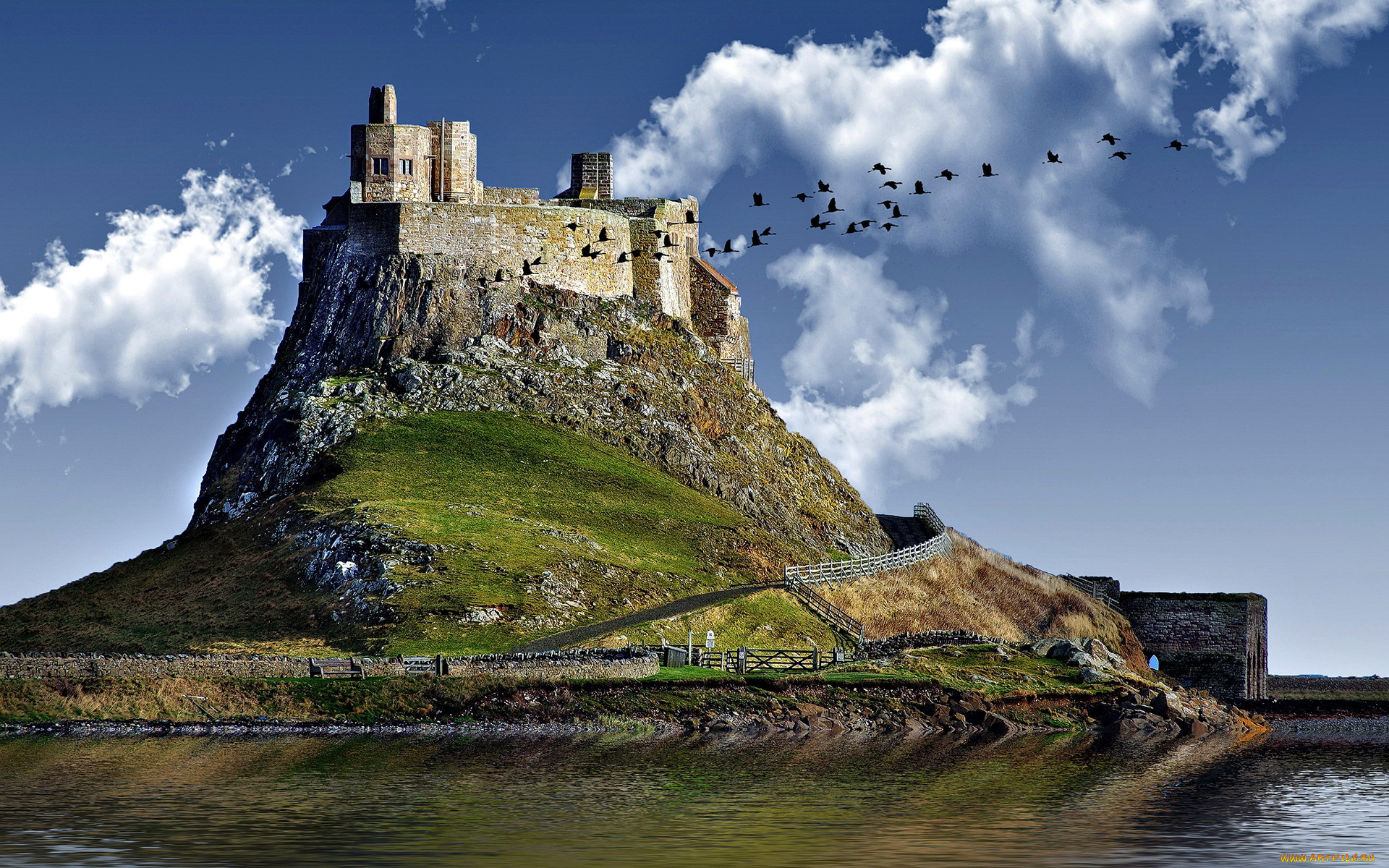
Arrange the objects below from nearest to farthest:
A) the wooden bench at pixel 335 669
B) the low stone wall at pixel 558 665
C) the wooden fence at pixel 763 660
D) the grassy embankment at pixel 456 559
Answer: the wooden bench at pixel 335 669
the low stone wall at pixel 558 665
the wooden fence at pixel 763 660
the grassy embankment at pixel 456 559

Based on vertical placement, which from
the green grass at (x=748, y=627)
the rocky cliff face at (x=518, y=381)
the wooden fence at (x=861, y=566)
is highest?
the rocky cliff face at (x=518, y=381)

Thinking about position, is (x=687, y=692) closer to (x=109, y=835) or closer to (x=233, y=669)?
(x=233, y=669)

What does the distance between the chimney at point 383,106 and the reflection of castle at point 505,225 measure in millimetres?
87

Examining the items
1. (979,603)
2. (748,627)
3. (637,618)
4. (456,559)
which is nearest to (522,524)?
(456,559)

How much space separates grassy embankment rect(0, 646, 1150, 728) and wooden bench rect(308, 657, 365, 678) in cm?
84

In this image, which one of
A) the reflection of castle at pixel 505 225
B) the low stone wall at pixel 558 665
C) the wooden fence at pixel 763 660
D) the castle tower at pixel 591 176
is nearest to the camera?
the low stone wall at pixel 558 665

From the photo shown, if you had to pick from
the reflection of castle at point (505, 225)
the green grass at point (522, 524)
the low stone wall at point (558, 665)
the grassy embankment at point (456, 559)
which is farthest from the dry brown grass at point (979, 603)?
the reflection of castle at point (505, 225)

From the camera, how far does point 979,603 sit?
10856cm

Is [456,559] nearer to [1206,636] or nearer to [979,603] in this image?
[979,603]

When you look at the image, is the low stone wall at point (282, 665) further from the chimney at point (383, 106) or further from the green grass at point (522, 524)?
the chimney at point (383, 106)

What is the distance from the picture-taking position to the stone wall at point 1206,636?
4523 inches

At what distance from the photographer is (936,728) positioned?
72.0m

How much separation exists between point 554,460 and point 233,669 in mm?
42159

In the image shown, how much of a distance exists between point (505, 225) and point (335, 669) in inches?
2337
